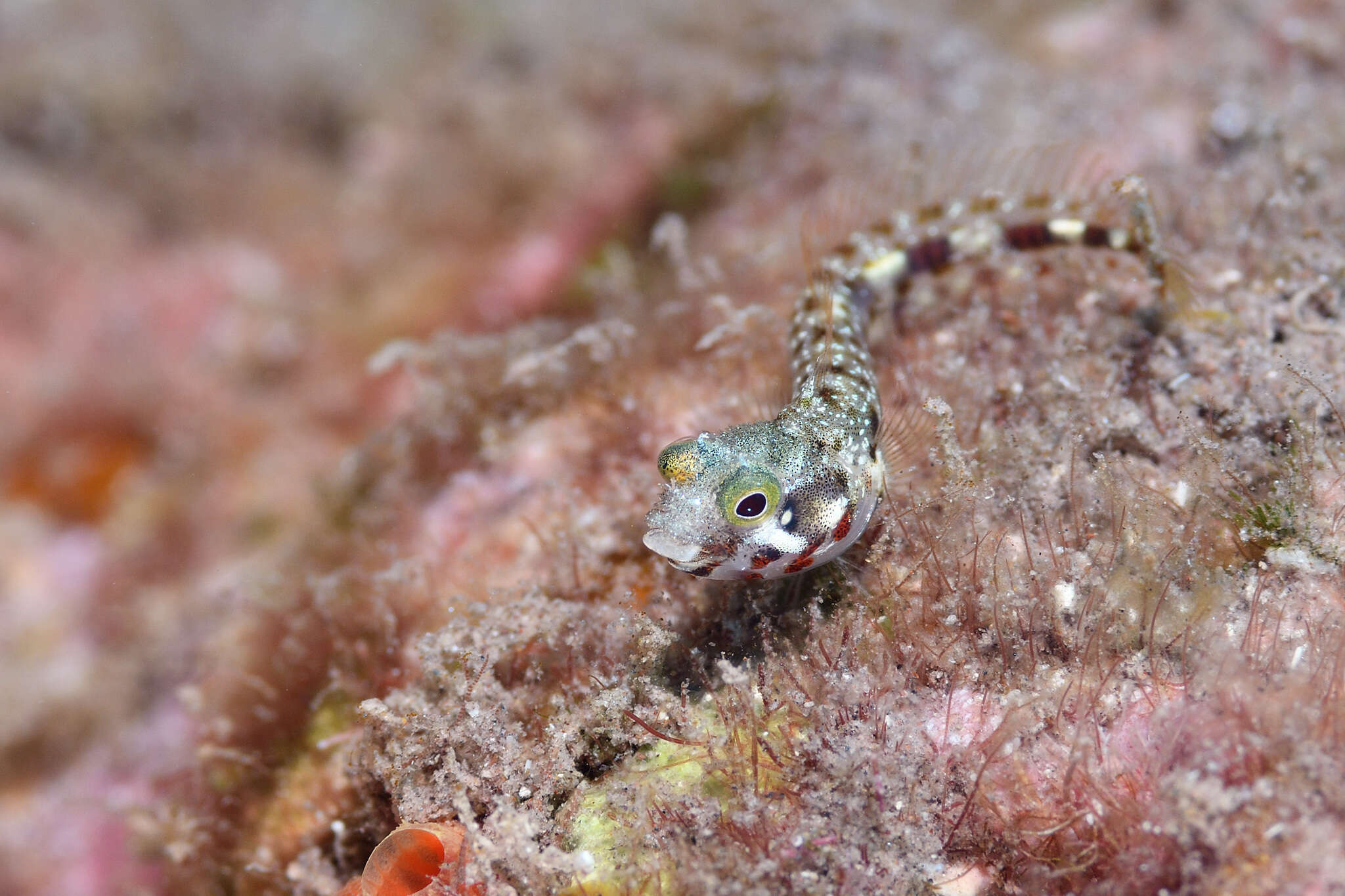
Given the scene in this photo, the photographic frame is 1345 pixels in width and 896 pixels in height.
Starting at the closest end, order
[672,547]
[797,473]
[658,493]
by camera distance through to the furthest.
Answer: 1. [672,547]
2. [797,473]
3. [658,493]

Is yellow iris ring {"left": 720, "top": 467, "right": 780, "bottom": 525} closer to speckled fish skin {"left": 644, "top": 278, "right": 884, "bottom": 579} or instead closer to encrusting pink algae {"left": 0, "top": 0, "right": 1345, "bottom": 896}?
speckled fish skin {"left": 644, "top": 278, "right": 884, "bottom": 579}

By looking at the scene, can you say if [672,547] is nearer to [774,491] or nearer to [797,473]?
[774,491]

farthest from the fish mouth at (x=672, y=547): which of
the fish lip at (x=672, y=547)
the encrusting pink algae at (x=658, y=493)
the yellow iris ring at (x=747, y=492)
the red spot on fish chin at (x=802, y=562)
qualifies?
the encrusting pink algae at (x=658, y=493)

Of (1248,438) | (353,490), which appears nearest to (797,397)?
(1248,438)

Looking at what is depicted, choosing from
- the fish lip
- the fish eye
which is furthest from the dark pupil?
the fish lip

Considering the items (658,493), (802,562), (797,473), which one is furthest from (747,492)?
(658,493)

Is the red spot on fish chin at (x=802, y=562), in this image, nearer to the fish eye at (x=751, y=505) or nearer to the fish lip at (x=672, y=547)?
the fish eye at (x=751, y=505)
